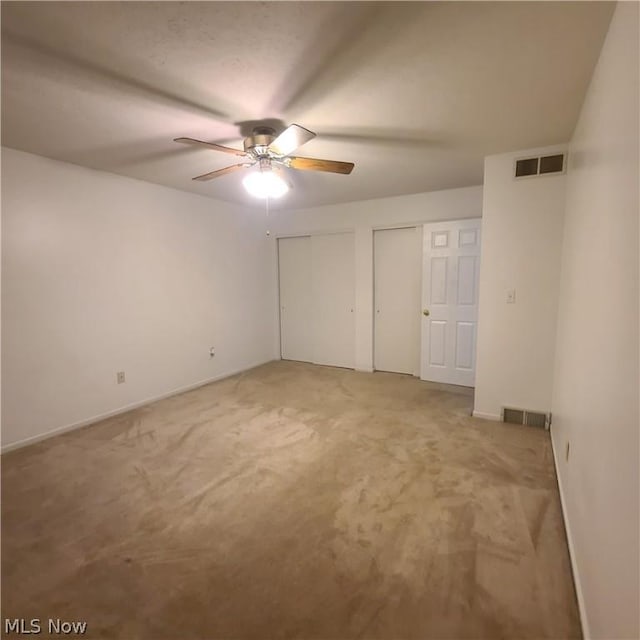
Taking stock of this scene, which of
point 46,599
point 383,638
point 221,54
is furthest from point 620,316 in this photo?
point 46,599

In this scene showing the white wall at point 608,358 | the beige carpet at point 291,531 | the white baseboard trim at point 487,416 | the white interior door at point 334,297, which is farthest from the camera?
the white interior door at point 334,297

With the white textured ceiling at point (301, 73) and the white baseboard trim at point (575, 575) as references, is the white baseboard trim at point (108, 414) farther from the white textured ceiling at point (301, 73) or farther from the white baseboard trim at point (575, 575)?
the white baseboard trim at point (575, 575)

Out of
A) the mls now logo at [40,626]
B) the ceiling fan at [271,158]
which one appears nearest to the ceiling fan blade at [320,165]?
the ceiling fan at [271,158]

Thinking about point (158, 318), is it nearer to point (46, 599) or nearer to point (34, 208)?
point (34, 208)

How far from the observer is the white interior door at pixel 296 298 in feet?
17.7

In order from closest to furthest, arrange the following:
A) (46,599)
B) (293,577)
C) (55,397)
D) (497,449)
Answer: (46,599) < (293,577) < (497,449) < (55,397)

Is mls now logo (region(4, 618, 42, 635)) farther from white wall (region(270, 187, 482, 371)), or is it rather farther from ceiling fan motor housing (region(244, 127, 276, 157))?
white wall (region(270, 187, 482, 371))

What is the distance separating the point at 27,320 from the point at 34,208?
0.90 m

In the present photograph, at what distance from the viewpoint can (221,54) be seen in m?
1.60

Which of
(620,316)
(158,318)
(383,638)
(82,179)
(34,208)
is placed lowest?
(383,638)

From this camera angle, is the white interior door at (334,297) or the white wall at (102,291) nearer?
the white wall at (102,291)

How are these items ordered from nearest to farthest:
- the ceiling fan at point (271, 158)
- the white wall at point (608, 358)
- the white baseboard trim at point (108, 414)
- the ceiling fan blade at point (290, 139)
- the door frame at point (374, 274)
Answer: the white wall at point (608, 358) → the ceiling fan blade at point (290, 139) → the ceiling fan at point (271, 158) → the white baseboard trim at point (108, 414) → the door frame at point (374, 274)

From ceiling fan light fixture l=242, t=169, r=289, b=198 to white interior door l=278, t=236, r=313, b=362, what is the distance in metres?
2.67

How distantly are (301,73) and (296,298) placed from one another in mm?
3897
